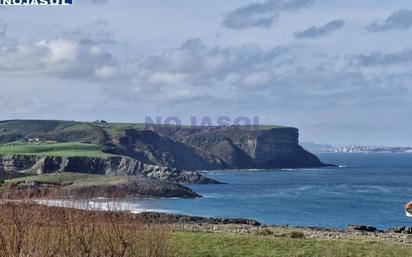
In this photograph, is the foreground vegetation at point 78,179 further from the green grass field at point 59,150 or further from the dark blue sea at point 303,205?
the green grass field at point 59,150

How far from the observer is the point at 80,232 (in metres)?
24.6

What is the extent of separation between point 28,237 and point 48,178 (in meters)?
103

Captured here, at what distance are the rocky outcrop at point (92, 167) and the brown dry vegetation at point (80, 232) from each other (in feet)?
407

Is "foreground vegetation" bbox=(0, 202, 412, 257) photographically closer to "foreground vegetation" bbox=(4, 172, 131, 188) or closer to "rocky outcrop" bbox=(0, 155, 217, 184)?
"foreground vegetation" bbox=(4, 172, 131, 188)

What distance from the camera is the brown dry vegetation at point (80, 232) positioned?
22141mm

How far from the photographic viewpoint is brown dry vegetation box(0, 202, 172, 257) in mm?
22141

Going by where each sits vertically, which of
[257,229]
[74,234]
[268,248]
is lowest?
[257,229]

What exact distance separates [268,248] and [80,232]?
38.3ft

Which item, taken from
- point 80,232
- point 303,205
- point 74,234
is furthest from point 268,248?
point 303,205

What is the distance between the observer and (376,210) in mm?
87812

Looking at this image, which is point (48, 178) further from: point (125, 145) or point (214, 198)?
point (125, 145)

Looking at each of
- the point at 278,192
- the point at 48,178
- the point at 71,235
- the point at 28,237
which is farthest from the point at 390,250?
the point at 48,178

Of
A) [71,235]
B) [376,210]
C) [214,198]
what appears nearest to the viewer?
[71,235]

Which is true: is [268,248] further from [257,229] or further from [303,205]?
[303,205]
